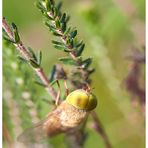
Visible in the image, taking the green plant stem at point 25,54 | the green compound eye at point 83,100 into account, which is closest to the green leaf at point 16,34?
the green plant stem at point 25,54

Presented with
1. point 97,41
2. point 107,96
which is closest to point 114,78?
point 97,41

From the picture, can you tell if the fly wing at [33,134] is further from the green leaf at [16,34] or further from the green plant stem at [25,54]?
the green leaf at [16,34]

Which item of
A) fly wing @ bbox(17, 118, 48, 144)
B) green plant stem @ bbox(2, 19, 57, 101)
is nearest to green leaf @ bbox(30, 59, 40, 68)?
green plant stem @ bbox(2, 19, 57, 101)

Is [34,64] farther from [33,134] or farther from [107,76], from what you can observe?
[107,76]

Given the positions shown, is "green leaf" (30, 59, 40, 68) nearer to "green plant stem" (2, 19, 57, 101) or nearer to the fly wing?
"green plant stem" (2, 19, 57, 101)

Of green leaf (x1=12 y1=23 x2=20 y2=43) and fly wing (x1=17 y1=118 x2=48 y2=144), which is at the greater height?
green leaf (x1=12 y1=23 x2=20 y2=43)
